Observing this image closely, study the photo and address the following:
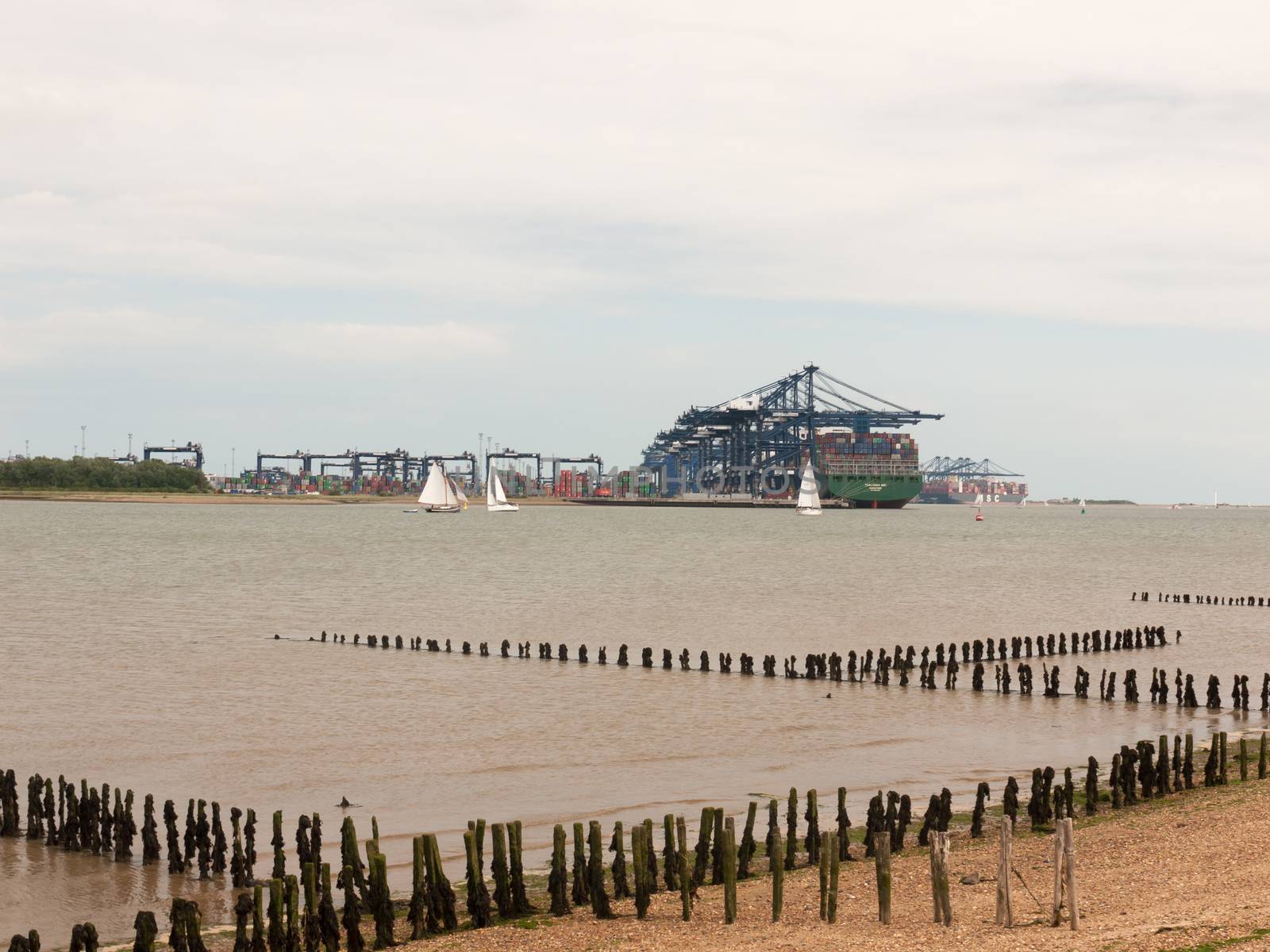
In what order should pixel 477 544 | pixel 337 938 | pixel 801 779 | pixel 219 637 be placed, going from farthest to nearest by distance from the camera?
pixel 477 544 < pixel 219 637 < pixel 801 779 < pixel 337 938

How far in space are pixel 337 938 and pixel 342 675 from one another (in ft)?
64.2

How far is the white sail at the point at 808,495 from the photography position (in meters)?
175

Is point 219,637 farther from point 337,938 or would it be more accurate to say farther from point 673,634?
point 337,938

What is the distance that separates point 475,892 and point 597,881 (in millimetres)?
1154

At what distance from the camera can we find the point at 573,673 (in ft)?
106

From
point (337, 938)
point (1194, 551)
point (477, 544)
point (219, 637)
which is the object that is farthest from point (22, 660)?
point (1194, 551)

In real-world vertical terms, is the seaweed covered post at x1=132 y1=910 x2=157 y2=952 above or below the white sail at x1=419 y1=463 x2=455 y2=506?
below

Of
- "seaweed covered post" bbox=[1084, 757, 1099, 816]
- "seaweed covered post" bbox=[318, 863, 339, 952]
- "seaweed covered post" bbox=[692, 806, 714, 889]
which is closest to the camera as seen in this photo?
"seaweed covered post" bbox=[318, 863, 339, 952]

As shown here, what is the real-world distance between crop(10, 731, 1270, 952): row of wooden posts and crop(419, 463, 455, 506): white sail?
176 metres

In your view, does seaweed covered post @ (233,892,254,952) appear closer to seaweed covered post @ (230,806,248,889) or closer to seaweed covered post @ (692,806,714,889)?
seaweed covered post @ (230,806,248,889)

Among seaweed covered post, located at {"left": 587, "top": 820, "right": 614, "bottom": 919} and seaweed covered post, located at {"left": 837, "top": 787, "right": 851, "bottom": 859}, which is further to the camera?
seaweed covered post, located at {"left": 837, "top": 787, "right": 851, "bottom": 859}

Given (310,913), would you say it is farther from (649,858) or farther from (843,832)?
(843,832)

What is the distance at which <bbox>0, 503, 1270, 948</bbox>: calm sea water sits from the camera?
1845cm

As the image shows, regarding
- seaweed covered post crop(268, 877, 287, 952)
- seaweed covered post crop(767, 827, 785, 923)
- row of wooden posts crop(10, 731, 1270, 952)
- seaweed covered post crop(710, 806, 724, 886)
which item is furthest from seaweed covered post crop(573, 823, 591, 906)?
seaweed covered post crop(268, 877, 287, 952)
